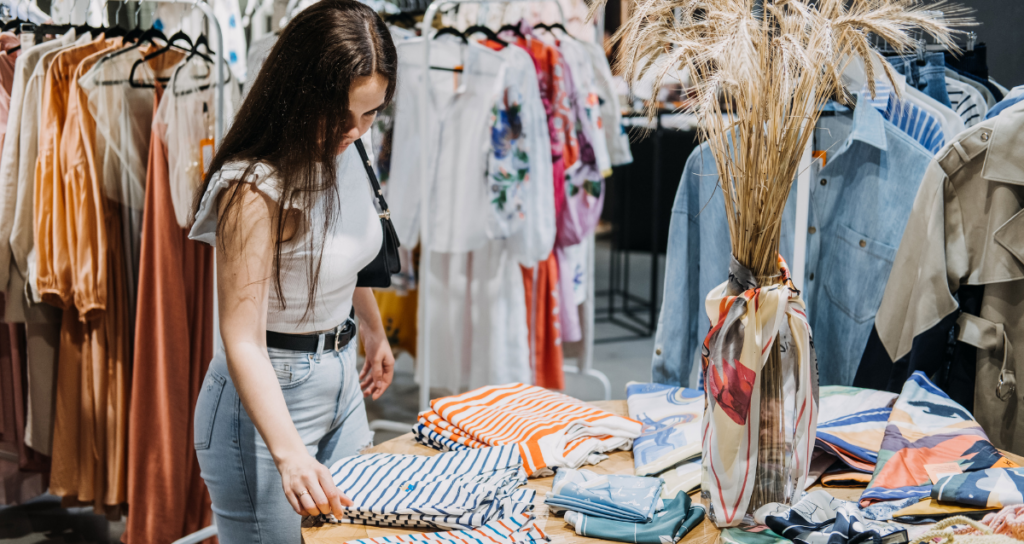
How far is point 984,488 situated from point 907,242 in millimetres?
712

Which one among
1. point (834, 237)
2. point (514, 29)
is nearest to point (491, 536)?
point (834, 237)

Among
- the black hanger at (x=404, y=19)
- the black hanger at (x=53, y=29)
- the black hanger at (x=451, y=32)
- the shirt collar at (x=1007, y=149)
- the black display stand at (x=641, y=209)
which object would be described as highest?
the black hanger at (x=404, y=19)

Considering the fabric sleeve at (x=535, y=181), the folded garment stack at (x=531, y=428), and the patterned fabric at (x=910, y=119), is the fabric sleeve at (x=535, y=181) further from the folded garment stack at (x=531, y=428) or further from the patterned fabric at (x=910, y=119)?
the folded garment stack at (x=531, y=428)

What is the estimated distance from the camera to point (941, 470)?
1.27 metres

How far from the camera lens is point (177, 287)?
2.37m

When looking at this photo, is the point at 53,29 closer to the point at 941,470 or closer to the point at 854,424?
the point at 854,424

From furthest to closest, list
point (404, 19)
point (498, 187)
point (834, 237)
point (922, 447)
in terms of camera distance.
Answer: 1. point (404, 19)
2. point (498, 187)
3. point (834, 237)
4. point (922, 447)

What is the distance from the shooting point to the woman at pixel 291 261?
4.07 feet

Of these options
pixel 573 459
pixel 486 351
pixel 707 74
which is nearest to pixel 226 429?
pixel 573 459

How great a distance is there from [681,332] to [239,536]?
1103 millimetres

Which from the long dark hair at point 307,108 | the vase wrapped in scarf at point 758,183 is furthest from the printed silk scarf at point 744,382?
the long dark hair at point 307,108

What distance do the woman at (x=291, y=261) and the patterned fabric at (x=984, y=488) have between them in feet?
2.86

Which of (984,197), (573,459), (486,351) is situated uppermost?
(984,197)

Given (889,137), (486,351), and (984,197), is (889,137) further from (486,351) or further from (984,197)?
(486,351)
